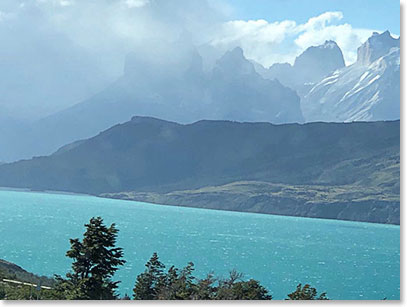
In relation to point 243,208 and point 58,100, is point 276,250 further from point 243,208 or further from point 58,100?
point 243,208

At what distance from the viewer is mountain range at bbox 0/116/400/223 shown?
80000mm

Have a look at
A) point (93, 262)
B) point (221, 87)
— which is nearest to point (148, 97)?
point (93, 262)

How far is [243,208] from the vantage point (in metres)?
99.9

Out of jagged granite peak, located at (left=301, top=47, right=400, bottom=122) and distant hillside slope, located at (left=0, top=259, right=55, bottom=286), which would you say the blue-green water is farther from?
jagged granite peak, located at (left=301, top=47, right=400, bottom=122)

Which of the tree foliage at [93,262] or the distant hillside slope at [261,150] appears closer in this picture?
the tree foliage at [93,262]

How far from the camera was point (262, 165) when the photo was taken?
11988 centimetres

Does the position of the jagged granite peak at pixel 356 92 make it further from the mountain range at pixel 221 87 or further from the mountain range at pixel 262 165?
the mountain range at pixel 262 165

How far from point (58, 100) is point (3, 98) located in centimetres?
160

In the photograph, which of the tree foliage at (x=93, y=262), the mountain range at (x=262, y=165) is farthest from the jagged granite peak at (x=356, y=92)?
the mountain range at (x=262, y=165)

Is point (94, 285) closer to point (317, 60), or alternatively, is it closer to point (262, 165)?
point (317, 60)

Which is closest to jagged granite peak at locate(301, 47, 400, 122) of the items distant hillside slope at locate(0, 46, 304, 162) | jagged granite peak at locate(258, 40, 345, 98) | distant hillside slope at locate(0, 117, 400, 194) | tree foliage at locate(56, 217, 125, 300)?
jagged granite peak at locate(258, 40, 345, 98)

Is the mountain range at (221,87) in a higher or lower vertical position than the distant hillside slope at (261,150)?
lower

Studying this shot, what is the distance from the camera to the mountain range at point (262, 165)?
80.0 m

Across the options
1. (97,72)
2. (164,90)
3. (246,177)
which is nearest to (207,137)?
(246,177)
